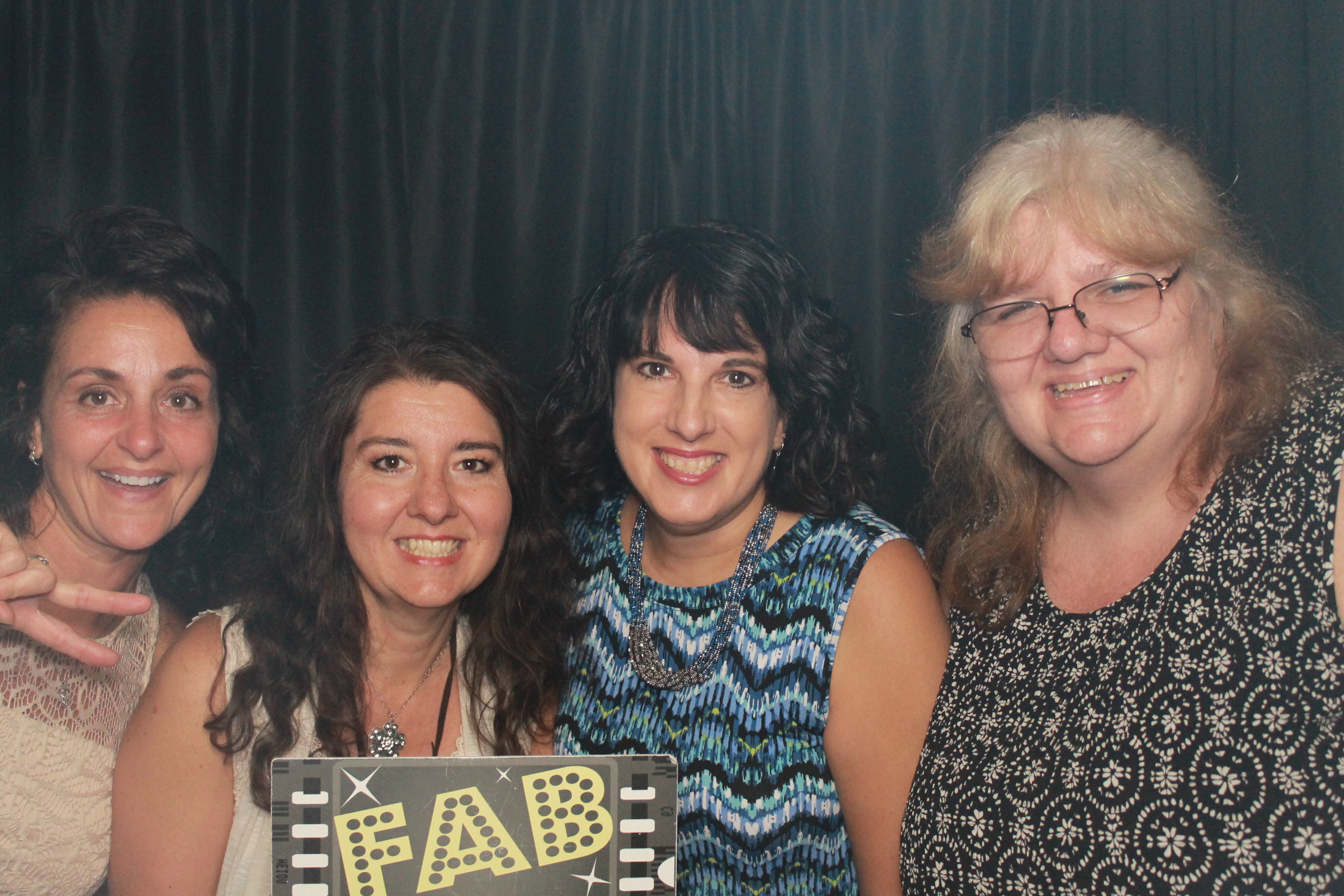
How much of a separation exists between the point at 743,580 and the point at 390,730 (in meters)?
0.62

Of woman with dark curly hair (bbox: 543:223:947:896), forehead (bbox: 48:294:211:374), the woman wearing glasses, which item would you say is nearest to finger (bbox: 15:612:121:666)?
forehead (bbox: 48:294:211:374)

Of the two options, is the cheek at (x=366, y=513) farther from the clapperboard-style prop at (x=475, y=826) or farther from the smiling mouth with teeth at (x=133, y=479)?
the clapperboard-style prop at (x=475, y=826)

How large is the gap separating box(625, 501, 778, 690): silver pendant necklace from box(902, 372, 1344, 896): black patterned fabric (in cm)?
39

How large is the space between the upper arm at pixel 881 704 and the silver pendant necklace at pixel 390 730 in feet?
2.26

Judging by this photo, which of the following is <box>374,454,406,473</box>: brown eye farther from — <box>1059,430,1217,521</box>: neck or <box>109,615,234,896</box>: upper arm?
<box>1059,430,1217,521</box>: neck

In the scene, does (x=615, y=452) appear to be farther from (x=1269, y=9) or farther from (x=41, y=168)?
(x=1269, y=9)

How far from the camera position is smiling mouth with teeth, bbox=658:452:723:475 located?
1759mm

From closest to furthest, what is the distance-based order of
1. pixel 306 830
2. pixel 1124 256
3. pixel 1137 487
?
pixel 306 830 < pixel 1124 256 < pixel 1137 487

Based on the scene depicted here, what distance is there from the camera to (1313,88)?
6.79 ft

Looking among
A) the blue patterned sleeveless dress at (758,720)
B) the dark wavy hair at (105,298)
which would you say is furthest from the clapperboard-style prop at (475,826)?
the dark wavy hair at (105,298)

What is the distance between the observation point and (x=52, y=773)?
64.4 inches

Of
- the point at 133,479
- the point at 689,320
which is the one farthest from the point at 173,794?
the point at 689,320

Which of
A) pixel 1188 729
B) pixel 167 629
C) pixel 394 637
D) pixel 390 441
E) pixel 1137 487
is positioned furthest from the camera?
pixel 167 629

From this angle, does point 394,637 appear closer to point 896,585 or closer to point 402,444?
point 402,444
